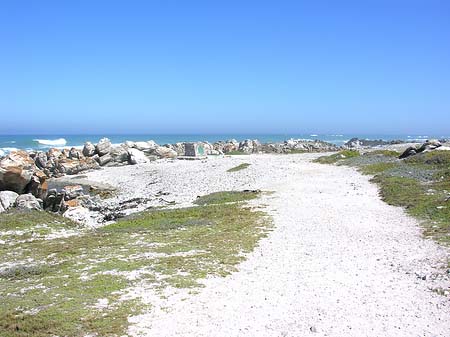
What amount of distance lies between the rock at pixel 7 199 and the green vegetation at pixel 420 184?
21857 mm

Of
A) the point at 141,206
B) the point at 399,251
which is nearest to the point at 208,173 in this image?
Result: the point at 141,206

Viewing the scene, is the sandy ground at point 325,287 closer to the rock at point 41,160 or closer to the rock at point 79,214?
the rock at point 79,214

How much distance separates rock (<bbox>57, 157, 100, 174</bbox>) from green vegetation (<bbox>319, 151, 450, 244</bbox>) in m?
31.5

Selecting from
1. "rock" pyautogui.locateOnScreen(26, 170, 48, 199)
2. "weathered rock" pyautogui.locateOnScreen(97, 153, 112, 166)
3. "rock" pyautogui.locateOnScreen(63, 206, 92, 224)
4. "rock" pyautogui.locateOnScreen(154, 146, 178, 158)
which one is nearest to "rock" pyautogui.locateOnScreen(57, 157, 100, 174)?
"weathered rock" pyautogui.locateOnScreen(97, 153, 112, 166)

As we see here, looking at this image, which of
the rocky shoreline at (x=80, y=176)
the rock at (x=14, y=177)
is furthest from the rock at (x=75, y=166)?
the rock at (x=14, y=177)

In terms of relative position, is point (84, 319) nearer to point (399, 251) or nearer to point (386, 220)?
point (399, 251)

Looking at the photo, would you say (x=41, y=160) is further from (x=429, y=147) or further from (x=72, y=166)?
(x=429, y=147)

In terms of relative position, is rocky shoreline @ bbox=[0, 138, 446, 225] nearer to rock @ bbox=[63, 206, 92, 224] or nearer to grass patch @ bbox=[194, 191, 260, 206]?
rock @ bbox=[63, 206, 92, 224]

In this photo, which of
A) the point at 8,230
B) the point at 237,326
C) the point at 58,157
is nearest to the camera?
the point at 237,326

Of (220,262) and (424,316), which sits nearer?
(424,316)

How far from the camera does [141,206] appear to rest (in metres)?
31.5

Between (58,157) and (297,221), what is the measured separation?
2125 inches

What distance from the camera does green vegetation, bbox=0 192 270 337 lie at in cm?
1081

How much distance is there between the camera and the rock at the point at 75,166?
60.2m
